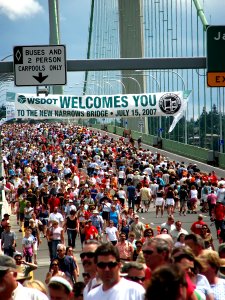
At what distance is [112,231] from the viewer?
18.7 meters

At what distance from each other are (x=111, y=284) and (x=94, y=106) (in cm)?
2423

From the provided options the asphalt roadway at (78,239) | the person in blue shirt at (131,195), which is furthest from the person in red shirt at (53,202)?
the person in blue shirt at (131,195)

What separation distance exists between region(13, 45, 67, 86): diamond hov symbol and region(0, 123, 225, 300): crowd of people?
8.81 feet

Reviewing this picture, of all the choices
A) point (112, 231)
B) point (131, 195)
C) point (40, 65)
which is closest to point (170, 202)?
point (131, 195)

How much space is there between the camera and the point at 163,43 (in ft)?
263

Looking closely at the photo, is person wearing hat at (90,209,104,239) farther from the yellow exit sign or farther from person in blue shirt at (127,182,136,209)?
person in blue shirt at (127,182,136,209)

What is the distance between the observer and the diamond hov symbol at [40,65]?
15.0 metres

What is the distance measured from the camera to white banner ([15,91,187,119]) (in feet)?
98.1

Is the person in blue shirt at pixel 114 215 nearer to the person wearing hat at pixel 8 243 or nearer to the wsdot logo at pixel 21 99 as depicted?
the person wearing hat at pixel 8 243

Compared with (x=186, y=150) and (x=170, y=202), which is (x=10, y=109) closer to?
(x=170, y=202)

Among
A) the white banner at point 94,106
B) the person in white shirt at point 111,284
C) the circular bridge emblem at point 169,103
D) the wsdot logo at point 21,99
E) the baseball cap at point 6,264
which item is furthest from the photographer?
the wsdot logo at point 21,99

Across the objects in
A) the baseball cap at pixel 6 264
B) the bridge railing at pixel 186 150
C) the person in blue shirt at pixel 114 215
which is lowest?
the bridge railing at pixel 186 150

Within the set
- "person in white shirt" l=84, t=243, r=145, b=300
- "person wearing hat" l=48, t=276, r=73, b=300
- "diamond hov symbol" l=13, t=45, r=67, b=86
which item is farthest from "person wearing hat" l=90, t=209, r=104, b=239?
"person in white shirt" l=84, t=243, r=145, b=300

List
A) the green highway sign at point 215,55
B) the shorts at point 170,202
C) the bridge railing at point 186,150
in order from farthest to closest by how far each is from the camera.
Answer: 1. the bridge railing at point 186,150
2. the shorts at point 170,202
3. the green highway sign at point 215,55
